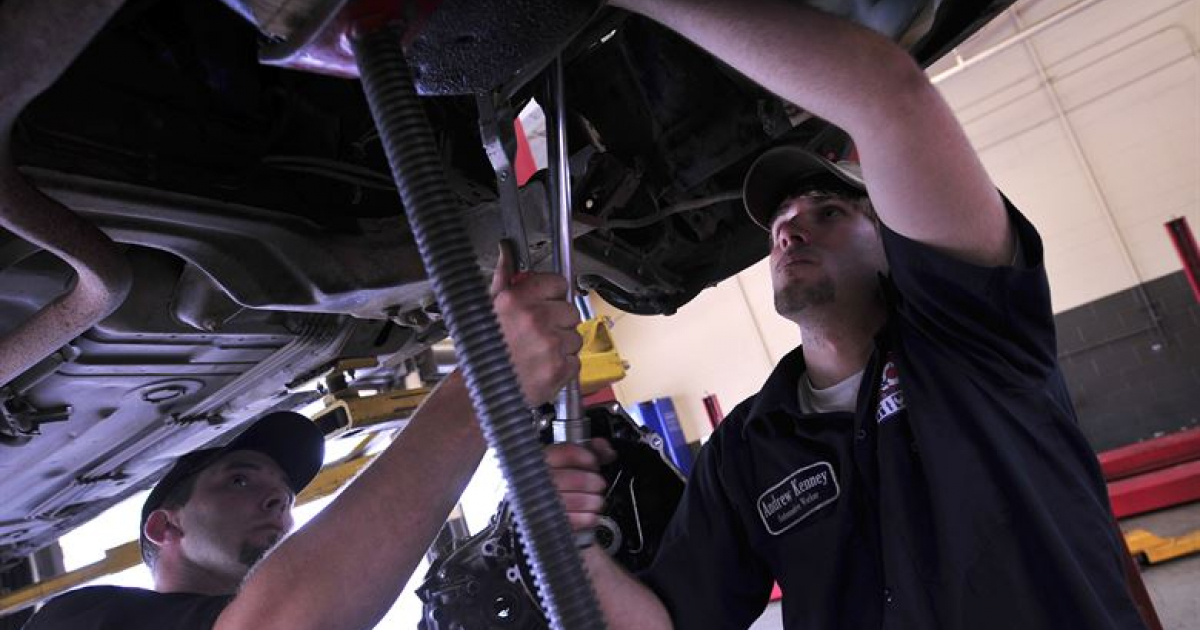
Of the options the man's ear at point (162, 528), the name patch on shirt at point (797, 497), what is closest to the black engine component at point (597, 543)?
the name patch on shirt at point (797, 497)

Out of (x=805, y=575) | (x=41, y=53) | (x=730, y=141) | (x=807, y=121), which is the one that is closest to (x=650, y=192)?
(x=730, y=141)

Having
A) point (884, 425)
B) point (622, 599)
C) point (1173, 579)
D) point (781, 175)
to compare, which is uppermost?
point (781, 175)

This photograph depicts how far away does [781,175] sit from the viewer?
152cm

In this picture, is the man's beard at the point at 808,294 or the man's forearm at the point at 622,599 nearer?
the man's forearm at the point at 622,599

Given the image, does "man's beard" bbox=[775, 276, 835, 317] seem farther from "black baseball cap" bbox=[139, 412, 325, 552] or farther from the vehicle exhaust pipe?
"black baseball cap" bbox=[139, 412, 325, 552]

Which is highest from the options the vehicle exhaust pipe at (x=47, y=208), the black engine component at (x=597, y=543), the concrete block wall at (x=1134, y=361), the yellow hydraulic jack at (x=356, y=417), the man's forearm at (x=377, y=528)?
the vehicle exhaust pipe at (x=47, y=208)

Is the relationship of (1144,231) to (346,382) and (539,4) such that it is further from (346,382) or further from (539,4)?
(539,4)

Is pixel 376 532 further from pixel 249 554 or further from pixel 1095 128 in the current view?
pixel 1095 128

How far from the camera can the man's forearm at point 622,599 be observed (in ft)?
4.07

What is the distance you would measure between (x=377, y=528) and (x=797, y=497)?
0.71 m

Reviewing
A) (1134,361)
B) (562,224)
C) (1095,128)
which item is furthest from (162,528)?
(1095,128)

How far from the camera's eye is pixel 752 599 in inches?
55.2

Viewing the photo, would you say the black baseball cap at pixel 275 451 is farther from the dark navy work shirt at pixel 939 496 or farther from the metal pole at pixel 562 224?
the metal pole at pixel 562 224

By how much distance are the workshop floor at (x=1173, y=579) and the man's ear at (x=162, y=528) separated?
2675mm
